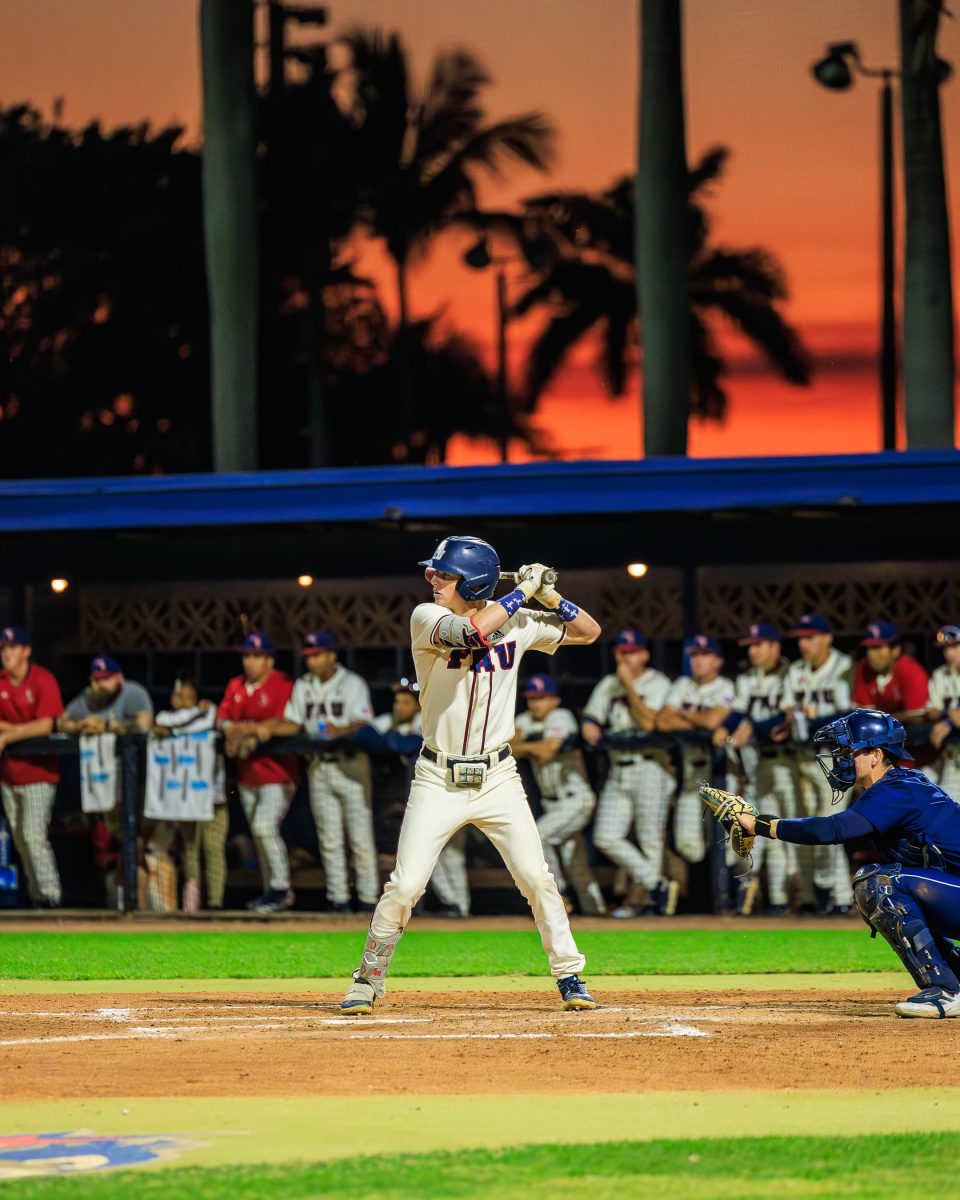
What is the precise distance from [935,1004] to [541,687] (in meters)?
5.48

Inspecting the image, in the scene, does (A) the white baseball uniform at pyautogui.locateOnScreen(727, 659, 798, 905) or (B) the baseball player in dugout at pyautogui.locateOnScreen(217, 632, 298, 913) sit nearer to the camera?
(A) the white baseball uniform at pyautogui.locateOnScreen(727, 659, 798, 905)

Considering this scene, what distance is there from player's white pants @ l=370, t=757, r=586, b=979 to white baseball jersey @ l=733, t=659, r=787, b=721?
4584mm

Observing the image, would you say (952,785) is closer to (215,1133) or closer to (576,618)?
(576,618)

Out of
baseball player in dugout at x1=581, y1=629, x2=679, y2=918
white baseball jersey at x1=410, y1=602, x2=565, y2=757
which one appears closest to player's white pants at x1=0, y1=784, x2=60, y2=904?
baseball player in dugout at x1=581, y1=629, x2=679, y2=918

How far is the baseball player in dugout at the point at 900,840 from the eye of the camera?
24.5 ft

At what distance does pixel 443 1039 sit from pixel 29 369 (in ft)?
83.5

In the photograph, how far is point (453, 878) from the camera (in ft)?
41.0

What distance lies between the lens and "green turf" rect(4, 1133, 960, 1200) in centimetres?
468

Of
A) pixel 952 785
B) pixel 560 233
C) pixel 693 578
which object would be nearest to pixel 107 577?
pixel 693 578

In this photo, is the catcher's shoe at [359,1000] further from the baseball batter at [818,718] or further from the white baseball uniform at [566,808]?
the baseball batter at [818,718]

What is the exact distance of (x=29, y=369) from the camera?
1234 inches

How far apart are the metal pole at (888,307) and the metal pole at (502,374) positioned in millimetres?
4964

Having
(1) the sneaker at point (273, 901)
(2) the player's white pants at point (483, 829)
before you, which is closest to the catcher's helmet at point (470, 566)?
(2) the player's white pants at point (483, 829)

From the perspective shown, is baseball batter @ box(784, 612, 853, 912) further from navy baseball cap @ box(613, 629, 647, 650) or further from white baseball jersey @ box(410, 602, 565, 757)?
white baseball jersey @ box(410, 602, 565, 757)
